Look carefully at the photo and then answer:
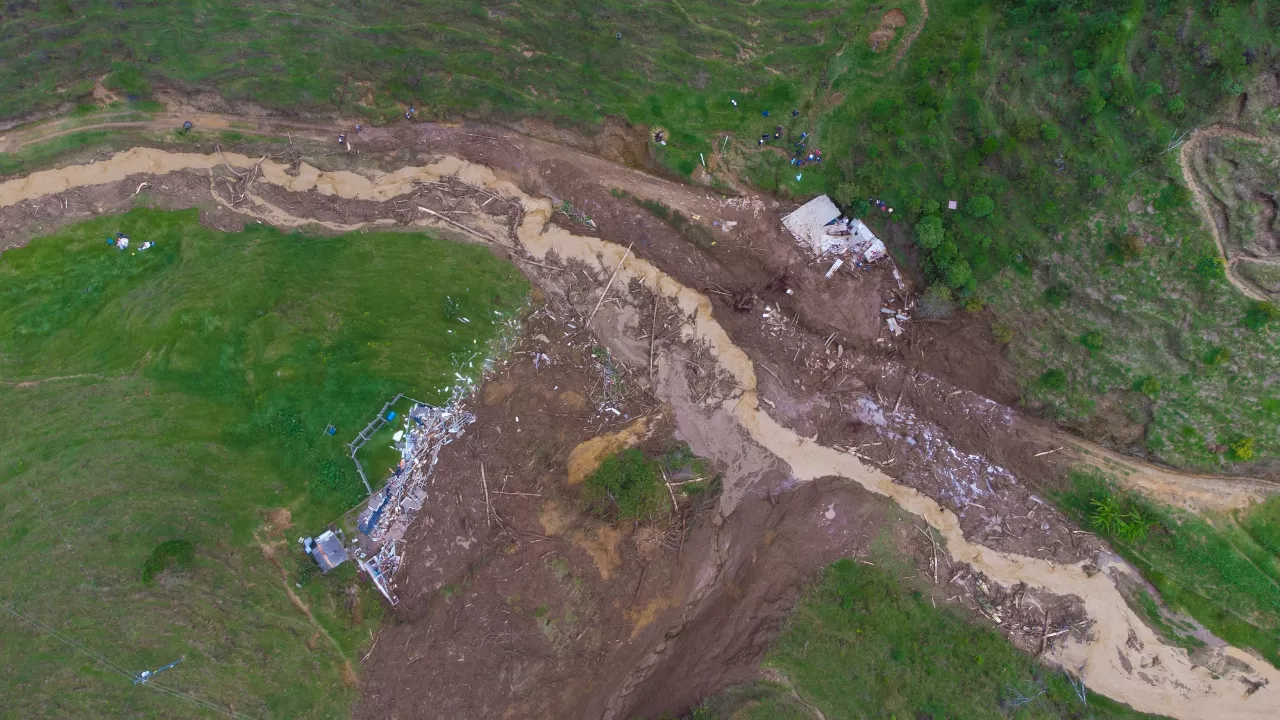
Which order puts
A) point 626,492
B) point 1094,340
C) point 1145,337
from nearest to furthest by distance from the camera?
point 1145,337 → point 1094,340 → point 626,492

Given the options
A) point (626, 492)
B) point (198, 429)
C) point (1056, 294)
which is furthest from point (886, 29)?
point (198, 429)

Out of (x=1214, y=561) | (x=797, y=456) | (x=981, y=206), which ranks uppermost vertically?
(x=981, y=206)

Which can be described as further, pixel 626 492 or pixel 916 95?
pixel 916 95

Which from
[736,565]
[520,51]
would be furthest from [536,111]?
[736,565]

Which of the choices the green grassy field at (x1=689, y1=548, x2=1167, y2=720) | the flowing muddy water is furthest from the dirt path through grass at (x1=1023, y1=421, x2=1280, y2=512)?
the green grassy field at (x1=689, y1=548, x2=1167, y2=720)

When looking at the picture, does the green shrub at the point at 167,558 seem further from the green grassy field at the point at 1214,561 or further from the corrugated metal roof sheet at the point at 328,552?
the green grassy field at the point at 1214,561

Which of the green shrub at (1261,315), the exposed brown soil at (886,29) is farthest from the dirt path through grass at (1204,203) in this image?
the exposed brown soil at (886,29)

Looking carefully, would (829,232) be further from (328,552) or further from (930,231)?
(328,552)
